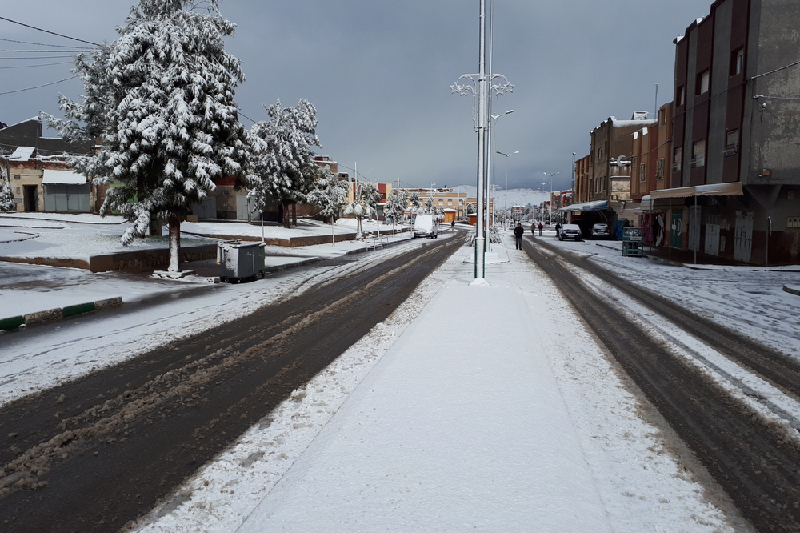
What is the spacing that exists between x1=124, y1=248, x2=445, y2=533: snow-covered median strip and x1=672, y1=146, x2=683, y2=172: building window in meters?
29.9

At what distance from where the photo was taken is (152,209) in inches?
650

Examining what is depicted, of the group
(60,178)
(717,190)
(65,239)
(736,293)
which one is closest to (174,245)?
(65,239)

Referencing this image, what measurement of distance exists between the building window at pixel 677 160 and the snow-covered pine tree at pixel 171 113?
2550cm

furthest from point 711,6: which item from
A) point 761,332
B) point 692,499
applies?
point 692,499

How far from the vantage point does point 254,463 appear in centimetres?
408

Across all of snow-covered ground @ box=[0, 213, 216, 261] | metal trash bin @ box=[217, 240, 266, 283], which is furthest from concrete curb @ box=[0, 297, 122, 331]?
snow-covered ground @ box=[0, 213, 216, 261]

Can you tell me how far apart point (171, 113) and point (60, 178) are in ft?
92.6

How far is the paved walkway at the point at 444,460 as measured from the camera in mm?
3123

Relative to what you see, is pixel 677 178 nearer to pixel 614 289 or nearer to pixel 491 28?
pixel 491 28

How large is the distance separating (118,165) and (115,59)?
11.1 ft

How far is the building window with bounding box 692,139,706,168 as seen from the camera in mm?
26406

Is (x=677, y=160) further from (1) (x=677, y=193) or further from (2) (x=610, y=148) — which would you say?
(2) (x=610, y=148)

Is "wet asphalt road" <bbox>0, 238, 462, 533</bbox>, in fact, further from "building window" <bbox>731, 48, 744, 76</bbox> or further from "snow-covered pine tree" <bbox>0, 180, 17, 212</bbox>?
"snow-covered pine tree" <bbox>0, 180, 17, 212</bbox>

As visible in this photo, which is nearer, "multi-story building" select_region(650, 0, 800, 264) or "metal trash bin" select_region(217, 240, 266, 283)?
"metal trash bin" select_region(217, 240, 266, 283)
